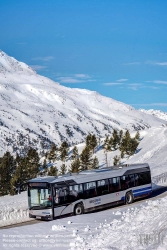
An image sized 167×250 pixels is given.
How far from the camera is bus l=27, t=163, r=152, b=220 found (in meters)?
24.7

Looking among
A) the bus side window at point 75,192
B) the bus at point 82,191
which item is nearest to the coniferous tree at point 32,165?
the bus at point 82,191

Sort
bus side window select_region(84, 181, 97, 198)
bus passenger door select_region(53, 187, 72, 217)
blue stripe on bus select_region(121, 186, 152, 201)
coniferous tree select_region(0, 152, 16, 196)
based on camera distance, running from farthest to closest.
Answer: coniferous tree select_region(0, 152, 16, 196)
blue stripe on bus select_region(121, 186, 152, 201)
bus side window select_region(84, 181, 97, 198)
bus passenger door select_region(53, 187, 72, 217)

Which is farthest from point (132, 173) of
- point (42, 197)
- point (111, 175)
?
point (42, 197)

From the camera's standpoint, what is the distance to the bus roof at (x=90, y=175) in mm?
25469

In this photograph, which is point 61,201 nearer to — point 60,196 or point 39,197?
point 60,196

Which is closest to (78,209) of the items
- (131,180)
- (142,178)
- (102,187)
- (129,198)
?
(102,187)

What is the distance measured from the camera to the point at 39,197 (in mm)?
25156

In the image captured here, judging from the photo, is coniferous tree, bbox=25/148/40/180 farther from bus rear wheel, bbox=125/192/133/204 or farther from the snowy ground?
the snowy ground

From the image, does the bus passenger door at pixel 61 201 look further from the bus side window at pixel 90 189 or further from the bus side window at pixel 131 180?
the bus side window at pixel 131 180

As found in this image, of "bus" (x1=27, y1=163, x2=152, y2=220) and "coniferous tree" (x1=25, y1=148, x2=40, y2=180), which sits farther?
"coniferous tree" (x1=25, y1=148, x2=40, y2=180)

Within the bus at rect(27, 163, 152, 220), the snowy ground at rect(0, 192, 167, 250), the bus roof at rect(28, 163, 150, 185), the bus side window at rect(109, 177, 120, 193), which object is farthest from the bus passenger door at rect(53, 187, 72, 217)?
the bus side window at rect(109, 177, 120, 193)

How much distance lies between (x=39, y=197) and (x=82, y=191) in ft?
11.0

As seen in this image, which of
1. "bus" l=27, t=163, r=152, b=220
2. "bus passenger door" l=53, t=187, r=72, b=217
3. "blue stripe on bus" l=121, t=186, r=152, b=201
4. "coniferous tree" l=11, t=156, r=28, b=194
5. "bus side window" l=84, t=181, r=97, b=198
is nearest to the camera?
"bus passenger door" l=53, t=187, r=72, b=217

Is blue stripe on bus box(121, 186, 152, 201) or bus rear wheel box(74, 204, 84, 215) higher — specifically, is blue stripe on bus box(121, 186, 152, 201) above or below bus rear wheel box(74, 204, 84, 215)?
above
